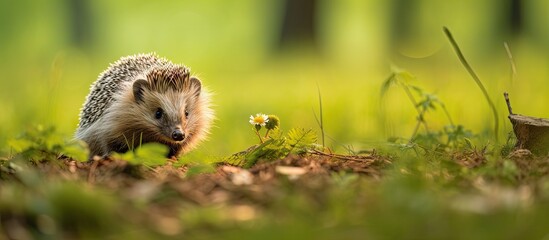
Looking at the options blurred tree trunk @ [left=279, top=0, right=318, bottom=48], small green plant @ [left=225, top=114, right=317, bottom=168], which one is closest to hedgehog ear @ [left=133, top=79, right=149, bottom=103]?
small green plant @ [left=225, top=114, right=317, bottom=168]

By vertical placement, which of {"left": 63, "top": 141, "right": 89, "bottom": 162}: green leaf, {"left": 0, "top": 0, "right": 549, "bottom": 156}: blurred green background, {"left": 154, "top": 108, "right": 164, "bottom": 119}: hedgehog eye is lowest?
{"left": 63, "top": 141, "right": 89, "bottom": 162}: green leaf

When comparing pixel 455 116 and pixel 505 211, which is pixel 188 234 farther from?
pixel 455 116

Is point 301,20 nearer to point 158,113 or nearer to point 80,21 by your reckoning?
point 80,21

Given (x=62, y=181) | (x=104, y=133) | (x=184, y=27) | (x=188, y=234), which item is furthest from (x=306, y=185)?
(x=184, y=27)

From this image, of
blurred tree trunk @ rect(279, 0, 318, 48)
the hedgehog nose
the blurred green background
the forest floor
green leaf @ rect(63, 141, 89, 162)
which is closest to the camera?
the forest floor

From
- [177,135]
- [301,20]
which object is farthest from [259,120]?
[301,20]

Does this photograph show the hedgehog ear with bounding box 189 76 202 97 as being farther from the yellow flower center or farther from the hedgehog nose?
the yellow flower center
